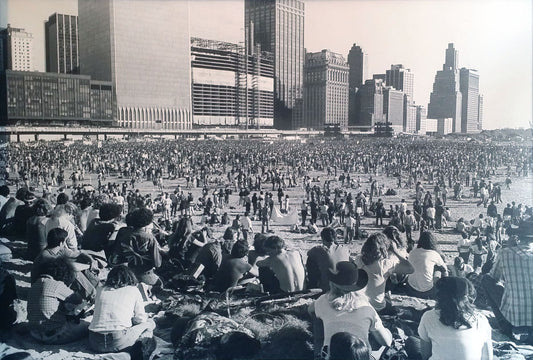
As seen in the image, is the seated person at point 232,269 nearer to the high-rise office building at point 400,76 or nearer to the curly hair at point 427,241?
the curly hair at point 427,241

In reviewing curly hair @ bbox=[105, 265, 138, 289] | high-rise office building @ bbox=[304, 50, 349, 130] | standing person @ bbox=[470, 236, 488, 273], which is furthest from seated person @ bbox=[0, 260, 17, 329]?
high-rise office building @ bbox=[304, 50, 349, 130]

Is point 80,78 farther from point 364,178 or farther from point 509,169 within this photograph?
point 509,169

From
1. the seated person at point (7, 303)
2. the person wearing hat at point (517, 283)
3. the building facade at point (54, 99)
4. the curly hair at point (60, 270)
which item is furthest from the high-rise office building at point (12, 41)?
the person wearing hat at point (517, 283)

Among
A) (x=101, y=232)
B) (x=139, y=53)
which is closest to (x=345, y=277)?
(x=101, y=232)

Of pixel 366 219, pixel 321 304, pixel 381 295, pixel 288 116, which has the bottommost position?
pixel 366 219

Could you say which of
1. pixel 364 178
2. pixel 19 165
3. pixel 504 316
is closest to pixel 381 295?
pixel 504 316

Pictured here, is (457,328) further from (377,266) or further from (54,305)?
(54,305)
